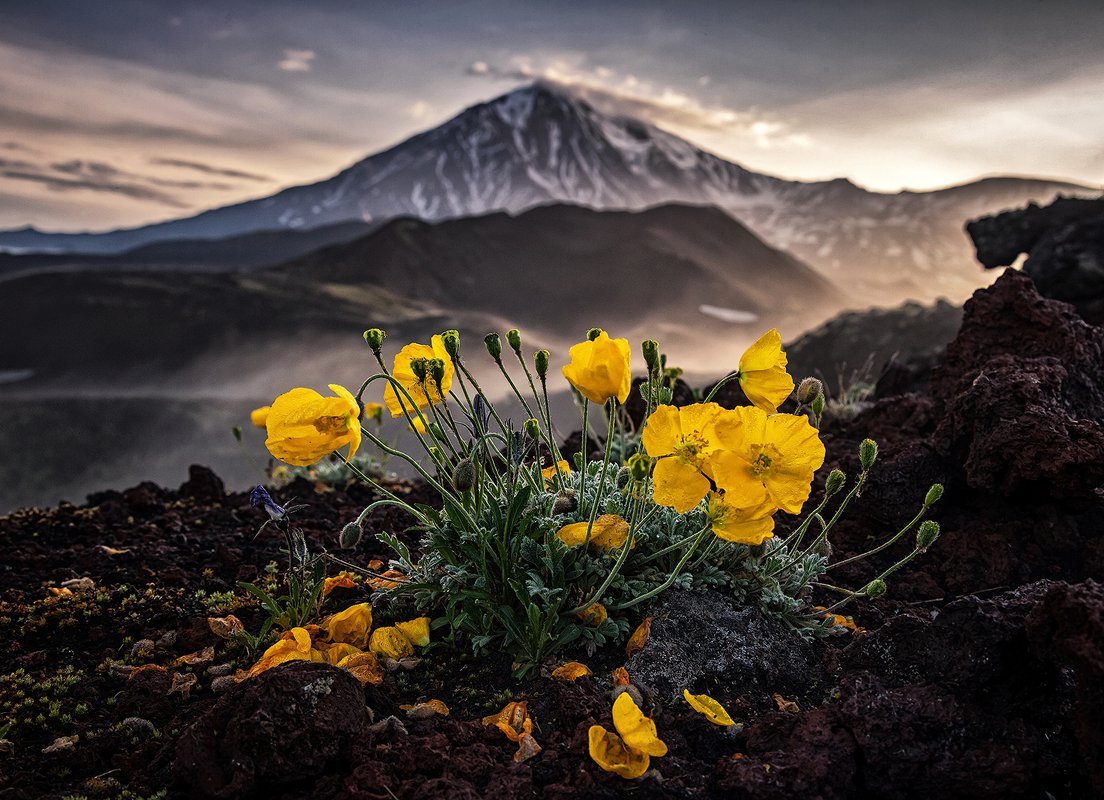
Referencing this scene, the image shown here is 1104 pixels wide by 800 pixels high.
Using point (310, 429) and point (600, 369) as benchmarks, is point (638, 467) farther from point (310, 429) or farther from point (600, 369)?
point (310, 429)

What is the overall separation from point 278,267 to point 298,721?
21.3 meters

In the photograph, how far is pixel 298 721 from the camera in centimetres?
189

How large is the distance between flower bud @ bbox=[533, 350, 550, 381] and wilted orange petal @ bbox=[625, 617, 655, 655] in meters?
0.89

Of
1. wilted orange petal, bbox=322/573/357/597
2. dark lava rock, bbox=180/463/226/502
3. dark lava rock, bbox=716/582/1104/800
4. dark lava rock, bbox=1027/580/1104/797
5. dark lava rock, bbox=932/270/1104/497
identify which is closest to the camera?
dark lava rock, bbox=1027/580/1104/797

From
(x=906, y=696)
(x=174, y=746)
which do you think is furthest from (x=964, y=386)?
(x=174, y=746)

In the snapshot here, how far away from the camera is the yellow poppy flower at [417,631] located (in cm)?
247

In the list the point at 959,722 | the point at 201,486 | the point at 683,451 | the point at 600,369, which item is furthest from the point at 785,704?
the point at 201,486

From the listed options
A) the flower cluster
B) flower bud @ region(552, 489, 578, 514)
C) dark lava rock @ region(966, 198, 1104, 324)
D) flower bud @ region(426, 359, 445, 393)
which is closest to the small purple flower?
the flower cluster

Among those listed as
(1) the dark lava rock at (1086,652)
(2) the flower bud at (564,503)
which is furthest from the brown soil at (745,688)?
(2) the flower bud at (564,503)

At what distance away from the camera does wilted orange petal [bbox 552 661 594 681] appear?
2.24 m

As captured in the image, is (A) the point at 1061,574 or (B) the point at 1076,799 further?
(A) the point at 1061,574

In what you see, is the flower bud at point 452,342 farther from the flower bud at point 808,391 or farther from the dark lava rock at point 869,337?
the dark lava rock at point 869,337

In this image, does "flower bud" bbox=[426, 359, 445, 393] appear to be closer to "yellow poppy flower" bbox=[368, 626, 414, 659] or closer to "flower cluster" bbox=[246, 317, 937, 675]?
"flower cluster" bbox=[246, 317, 937, 675]

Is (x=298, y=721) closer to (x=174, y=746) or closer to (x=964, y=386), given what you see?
(x=174, y=746)
